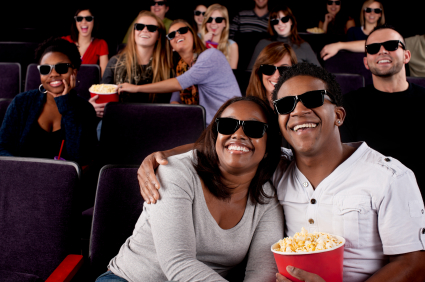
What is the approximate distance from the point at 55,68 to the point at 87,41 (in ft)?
6.24

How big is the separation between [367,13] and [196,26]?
217cm

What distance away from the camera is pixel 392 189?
1.19m

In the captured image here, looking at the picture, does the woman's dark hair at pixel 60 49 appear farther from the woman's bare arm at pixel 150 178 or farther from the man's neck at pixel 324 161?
the man's neck at pixel 324 161

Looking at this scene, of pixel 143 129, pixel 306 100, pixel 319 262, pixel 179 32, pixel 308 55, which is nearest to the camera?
pixel 319 262

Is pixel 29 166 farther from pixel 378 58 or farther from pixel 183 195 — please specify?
pixel 378 58

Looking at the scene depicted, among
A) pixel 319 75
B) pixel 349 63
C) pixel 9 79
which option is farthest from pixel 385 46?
pixel 9 79

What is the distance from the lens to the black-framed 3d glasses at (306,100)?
4.27ft

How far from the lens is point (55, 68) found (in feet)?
7.30

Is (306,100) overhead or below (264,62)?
below

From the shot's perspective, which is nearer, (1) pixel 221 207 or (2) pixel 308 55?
(1) pixel 221 207

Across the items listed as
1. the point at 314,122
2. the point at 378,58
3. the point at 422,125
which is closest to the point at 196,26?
the point at 378,58

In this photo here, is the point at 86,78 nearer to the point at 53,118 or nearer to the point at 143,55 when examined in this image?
the point at 143,55

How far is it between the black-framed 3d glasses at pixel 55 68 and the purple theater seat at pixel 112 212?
0.98m

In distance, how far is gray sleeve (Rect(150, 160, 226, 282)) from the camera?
3.87 feet
